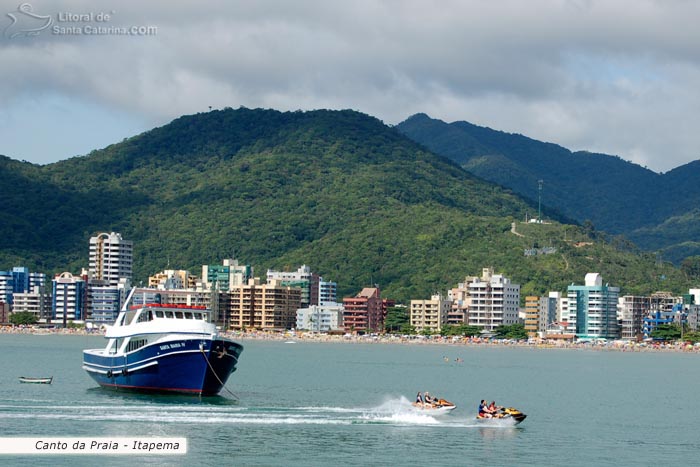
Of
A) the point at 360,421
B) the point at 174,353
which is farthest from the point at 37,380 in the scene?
the point at 360,421

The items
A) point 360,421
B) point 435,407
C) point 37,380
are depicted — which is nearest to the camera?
point 360,421

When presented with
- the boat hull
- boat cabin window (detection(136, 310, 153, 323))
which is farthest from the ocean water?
boat cabin window (detection(136, 310, 153, 323))

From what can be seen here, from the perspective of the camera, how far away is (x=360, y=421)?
82500 millimetres

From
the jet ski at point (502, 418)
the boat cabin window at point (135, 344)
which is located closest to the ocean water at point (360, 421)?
the jet ski at point (502, 418)

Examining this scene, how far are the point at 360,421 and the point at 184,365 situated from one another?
15.9 metres

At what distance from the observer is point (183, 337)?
297 feet

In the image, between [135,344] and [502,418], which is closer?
[502,418]

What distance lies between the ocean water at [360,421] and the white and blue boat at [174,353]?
4.90ft

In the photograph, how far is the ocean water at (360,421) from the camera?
228ft

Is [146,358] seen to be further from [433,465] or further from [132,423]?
[433,465]

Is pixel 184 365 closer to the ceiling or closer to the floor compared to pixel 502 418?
closer to the ceiling

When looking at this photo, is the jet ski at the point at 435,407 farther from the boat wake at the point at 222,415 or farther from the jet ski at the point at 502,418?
the jet ski at the point at 502,418

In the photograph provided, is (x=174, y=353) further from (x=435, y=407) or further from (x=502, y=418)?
(x=502, y=418)

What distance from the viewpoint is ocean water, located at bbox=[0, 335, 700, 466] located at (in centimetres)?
6938
